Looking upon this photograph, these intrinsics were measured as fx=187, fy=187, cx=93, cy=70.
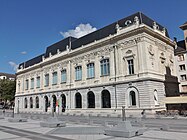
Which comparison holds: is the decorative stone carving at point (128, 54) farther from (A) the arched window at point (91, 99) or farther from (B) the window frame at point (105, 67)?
(A) the arched window at point (91, 99)

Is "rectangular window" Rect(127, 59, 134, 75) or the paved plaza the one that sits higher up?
"rectangular window" Rect(127, 59, 134, 75)

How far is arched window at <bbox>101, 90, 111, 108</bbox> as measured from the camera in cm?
3503

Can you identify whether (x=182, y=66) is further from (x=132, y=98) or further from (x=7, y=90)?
(x=7, y=90)

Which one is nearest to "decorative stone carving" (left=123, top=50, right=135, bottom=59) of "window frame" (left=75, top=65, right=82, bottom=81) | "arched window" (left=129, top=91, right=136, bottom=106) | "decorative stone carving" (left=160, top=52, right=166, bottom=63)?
"arched window" (left=129, top=91, right=136, bottom=106)

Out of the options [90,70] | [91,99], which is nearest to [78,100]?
[91,99]

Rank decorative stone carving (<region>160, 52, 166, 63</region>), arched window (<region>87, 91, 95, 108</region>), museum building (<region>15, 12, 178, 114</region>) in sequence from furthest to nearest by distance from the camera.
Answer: arched window (<region>87, 91, 95, 108</region>) → decorative stone carving (<region>160, 52, 166, 63</region>) → museum building (<region>15, 12, 178, 114</region>)

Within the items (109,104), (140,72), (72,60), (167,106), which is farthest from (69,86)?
(167,106)

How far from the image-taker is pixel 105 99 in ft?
117

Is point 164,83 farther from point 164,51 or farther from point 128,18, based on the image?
point 128,18

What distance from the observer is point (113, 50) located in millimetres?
35406

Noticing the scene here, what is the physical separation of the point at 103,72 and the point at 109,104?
20.8 ft

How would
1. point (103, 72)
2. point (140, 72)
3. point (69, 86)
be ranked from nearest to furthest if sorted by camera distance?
point (140, 72) < point (103, 72) < point (69, 86)

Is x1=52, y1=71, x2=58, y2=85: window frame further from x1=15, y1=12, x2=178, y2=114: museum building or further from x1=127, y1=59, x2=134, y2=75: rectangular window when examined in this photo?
x1=127, y1=59, x2=134, y2=75: rectangular window

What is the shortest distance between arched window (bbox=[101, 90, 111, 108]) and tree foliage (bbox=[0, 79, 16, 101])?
174 feet
